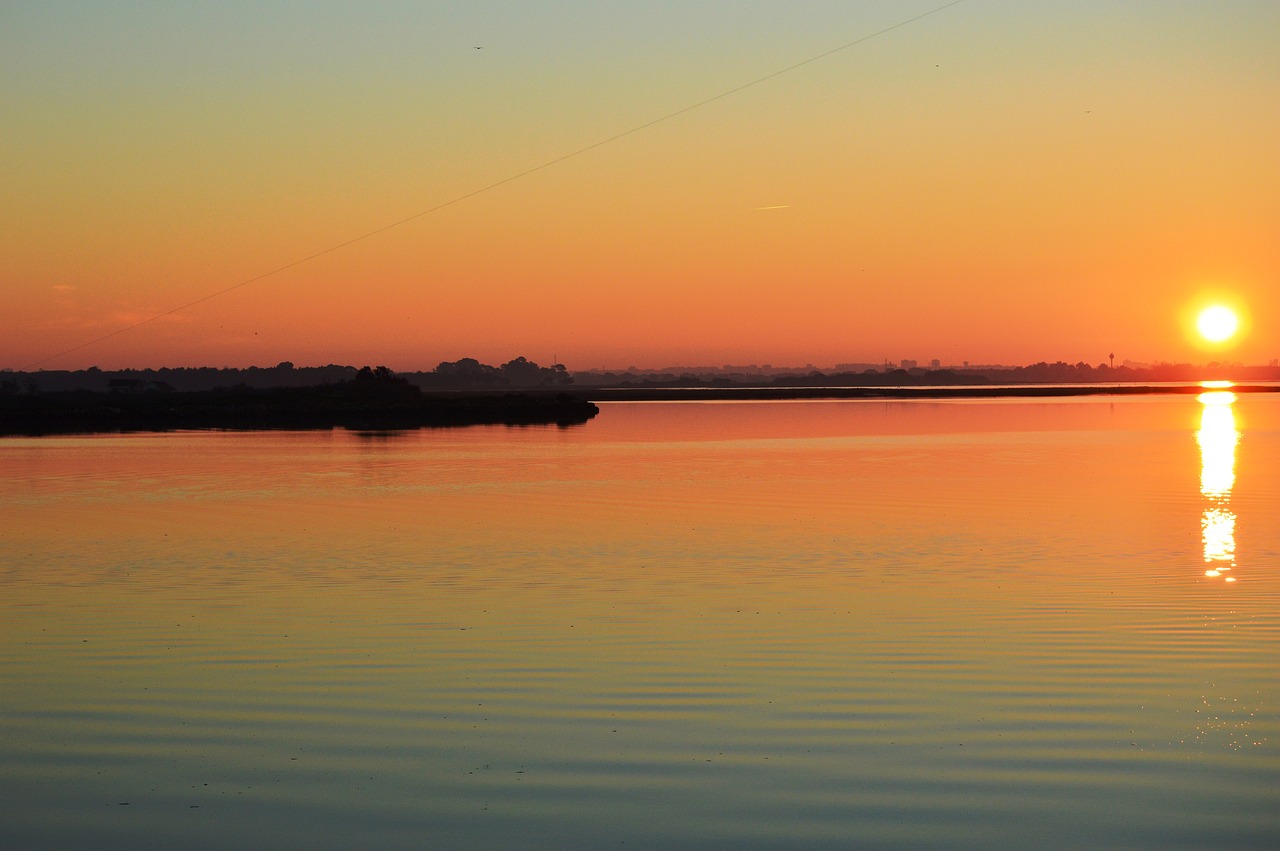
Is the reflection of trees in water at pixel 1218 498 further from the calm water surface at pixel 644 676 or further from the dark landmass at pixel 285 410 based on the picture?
the dark landmass at pixel 285 410

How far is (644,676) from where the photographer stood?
481 inches

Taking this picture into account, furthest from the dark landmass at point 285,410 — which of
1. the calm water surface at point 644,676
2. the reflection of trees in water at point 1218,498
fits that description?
the calm water surface at point 644,676

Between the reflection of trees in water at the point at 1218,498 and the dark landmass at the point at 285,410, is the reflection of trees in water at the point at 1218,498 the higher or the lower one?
the lower one

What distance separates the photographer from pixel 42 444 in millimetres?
59906

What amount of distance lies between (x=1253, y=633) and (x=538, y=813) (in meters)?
9.18

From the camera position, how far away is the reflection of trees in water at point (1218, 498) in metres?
20.2

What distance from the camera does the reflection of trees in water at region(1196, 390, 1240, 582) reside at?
20219 mm

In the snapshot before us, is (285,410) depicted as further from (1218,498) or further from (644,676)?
(644,676)

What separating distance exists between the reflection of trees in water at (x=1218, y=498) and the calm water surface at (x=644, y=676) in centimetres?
19

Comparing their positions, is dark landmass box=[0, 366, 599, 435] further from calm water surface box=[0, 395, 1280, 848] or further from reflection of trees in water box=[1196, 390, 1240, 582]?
calm water surface box=[0, 395, 1280, 848]

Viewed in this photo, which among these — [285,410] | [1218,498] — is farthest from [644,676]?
[285,410]

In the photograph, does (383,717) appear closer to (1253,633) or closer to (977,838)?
(977,838)

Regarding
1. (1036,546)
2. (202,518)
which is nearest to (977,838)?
(1036,546)

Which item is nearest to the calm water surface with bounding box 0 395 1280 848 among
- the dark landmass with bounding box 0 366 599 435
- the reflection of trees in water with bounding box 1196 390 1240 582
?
the reflection of trees in water with bounding box 1196 390 1240 582
